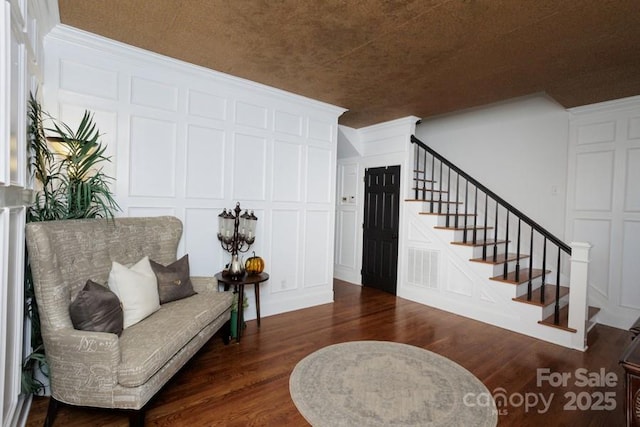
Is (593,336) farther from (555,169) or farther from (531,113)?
(531,113)

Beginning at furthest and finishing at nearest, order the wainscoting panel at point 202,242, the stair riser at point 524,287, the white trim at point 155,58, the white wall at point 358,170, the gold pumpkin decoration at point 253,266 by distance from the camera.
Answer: the white wall at point 358,170 → the stair riser at point 524,287 → the gold pumpkin decoration at point 253,266 → the wainscoting panel at point 202,242 → the white trim at point 155,58

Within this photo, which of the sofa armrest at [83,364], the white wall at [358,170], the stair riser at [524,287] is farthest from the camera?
the white wall at [358,170]

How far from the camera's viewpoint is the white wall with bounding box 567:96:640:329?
12.1 feet

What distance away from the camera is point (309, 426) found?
1.90 meters

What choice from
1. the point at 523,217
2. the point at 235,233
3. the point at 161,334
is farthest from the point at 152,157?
the point at 523,217

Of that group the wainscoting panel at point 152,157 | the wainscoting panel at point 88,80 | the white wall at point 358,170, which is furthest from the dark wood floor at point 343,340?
the wainscoting panel at point 88,80

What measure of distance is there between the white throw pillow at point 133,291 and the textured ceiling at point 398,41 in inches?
75.1

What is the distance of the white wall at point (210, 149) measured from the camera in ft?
8.93

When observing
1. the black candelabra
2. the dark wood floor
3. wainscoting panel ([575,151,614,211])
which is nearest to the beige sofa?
the dark wood floor

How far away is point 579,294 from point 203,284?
12.2 feet

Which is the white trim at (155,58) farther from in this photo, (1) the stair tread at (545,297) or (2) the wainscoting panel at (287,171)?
(1) the stair tread at (545,297)

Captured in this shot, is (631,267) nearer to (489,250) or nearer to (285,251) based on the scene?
(489,250)

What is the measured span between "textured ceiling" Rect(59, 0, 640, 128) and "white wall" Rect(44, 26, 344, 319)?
0.24 m

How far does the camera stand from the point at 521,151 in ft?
15.0
